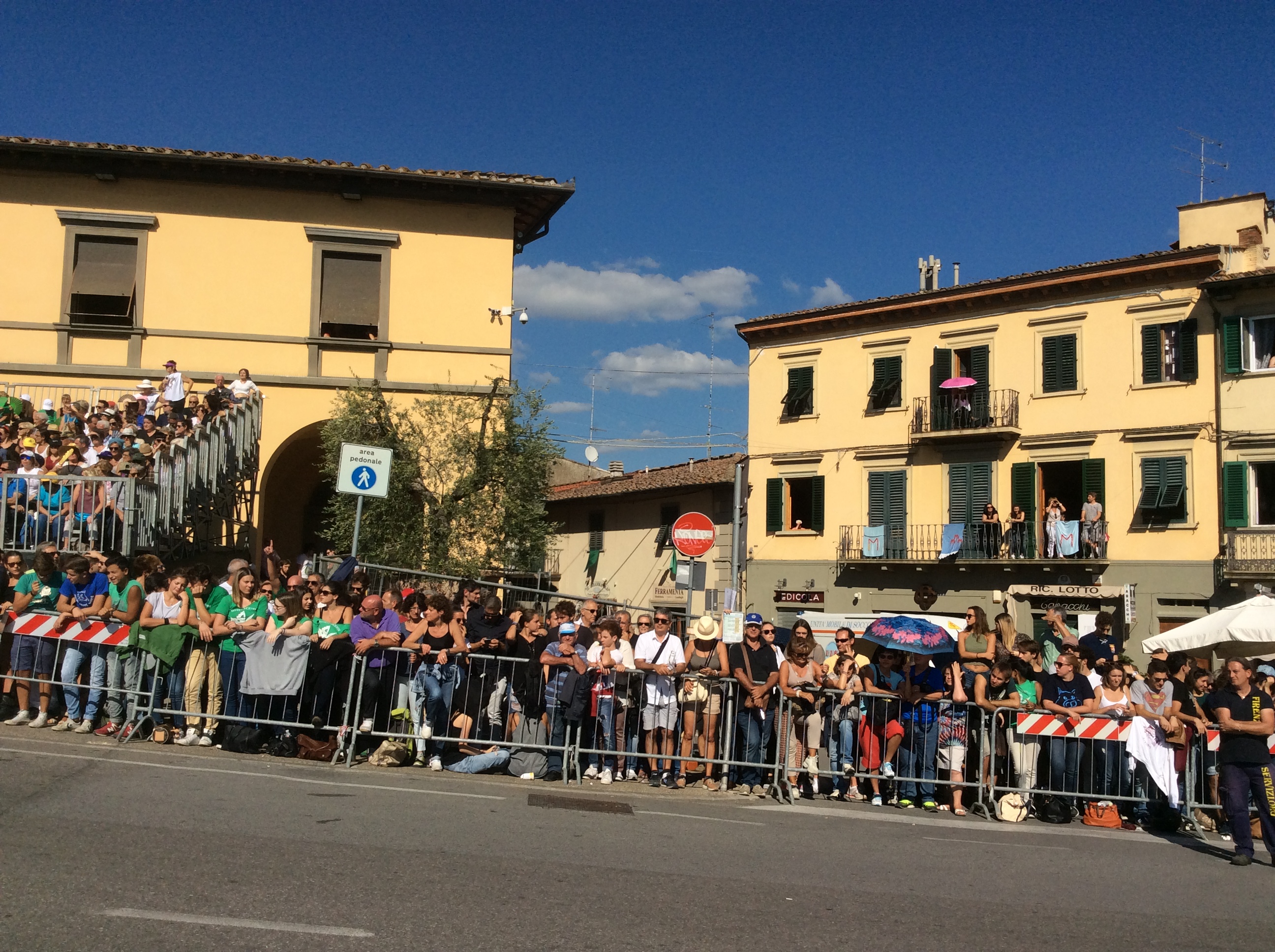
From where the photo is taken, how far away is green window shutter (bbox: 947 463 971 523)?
3506 cm

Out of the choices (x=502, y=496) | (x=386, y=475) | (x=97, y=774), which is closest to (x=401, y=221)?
(x=502, y=496)

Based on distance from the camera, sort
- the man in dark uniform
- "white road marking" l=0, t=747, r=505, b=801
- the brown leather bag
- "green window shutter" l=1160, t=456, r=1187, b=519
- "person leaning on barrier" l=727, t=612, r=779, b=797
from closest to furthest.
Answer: the man in dark uniform
"white road marking" l=0, t=747, r=505, b=801
the brown leather bag
"person leaning on barrier" l=727, t=612, r=779, b=797
"green window shutter" l=1160, t=456, r=1187, b=519

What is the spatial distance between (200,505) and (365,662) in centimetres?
685

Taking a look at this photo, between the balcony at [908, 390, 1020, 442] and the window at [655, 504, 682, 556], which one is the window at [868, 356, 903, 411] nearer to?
the balcony at [908, 390, 1020, 442]

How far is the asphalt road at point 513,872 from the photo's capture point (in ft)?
18.8

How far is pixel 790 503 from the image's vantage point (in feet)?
129

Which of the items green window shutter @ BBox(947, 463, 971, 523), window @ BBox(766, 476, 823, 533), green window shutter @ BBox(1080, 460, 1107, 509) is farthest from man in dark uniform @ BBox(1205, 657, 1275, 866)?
window @ BBox(766, 476, 823, 533)

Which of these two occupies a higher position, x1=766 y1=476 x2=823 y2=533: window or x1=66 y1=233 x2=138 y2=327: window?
x1=66 y1=233 x2=138 y2=327: window

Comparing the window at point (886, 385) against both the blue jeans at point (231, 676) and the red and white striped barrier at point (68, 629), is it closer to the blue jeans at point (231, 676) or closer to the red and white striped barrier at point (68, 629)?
the blue jeans at point (231, 676)

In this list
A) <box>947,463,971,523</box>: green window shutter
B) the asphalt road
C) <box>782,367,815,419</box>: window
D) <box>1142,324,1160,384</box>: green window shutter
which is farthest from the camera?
<box>782,367,815,419</box>: window

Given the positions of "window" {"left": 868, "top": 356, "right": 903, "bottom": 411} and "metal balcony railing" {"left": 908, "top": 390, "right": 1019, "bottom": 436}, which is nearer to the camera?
"metal balcony railing" {"left": 908, "top": 390, "right": 1019, "bottom": 436}

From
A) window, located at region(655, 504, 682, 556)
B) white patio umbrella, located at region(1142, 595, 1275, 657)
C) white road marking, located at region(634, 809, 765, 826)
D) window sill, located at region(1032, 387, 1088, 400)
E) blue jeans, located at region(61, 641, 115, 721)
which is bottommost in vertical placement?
white road marking, located at region(634, 809, 765, 826)

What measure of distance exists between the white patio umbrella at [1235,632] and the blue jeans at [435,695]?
33.0ft

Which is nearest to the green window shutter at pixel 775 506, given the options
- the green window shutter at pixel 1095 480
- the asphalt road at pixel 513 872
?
the green window shutter at pixel 1095 480
